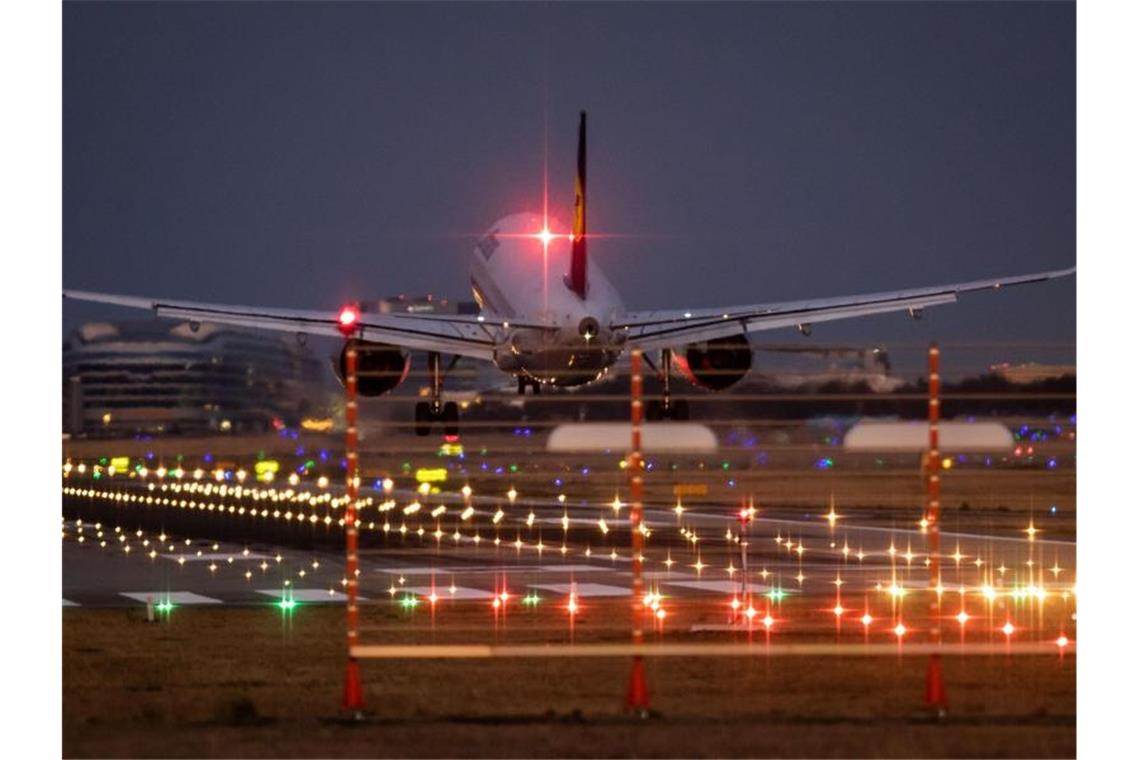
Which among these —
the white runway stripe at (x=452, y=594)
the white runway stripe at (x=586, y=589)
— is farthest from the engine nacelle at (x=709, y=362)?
the white runway stripe at (x=452, y=594)

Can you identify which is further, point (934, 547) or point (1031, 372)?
point (1031, 372)

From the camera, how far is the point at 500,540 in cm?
3158

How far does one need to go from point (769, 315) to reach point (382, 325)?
354 inches

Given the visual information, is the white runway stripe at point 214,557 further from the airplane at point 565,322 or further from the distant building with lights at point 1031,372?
the airplane at point 565,322

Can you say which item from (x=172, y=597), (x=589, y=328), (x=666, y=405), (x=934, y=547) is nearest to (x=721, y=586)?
(x=666, y=405)

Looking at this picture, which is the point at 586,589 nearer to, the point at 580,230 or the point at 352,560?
the point at 352,560

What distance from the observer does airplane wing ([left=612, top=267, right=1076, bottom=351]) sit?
167 ft

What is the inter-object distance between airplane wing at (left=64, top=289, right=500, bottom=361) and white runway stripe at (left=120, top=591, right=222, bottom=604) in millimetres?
26024

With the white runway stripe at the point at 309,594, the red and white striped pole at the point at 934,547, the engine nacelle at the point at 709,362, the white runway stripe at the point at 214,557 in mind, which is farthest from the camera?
the engine nacelle at the point at 709,362

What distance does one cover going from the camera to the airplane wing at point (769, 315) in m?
50.9

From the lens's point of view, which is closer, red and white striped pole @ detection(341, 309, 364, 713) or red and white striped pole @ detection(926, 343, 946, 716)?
red and white striped pole @ detection(341, 309, 364, 713)

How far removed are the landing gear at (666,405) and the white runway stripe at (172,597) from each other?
5.04 metres

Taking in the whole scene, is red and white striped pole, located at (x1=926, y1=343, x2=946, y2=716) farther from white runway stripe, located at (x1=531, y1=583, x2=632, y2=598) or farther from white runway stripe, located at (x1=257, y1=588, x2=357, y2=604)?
white runway stripe, located at (x1=257, y1=588, x2=357, y2=604)

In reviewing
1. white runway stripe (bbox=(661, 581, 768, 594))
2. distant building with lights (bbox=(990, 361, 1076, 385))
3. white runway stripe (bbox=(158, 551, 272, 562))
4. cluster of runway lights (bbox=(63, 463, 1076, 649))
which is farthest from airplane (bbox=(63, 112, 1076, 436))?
distant building with lights (bbox=(990, 361, 1076, 385))
